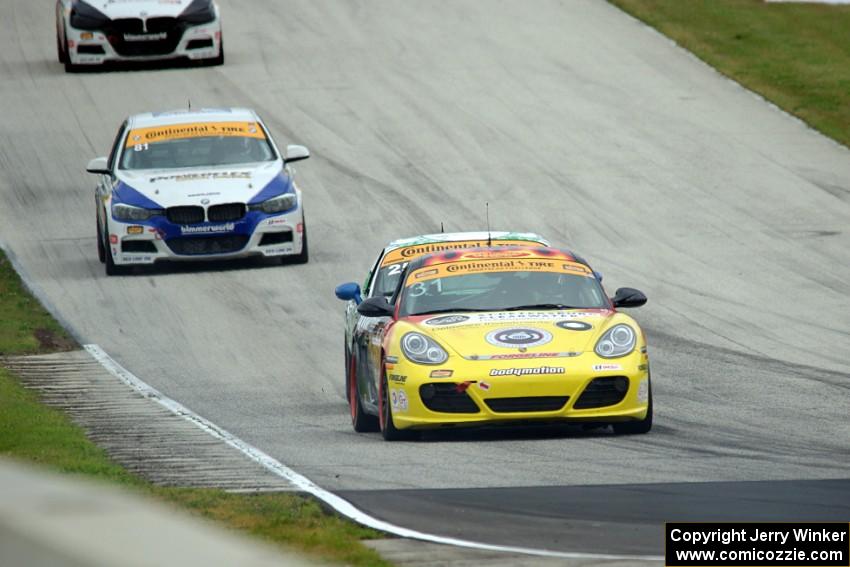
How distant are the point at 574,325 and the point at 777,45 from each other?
20567 millimetres

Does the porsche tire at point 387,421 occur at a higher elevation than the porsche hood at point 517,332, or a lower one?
lower

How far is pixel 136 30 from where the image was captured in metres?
26.9

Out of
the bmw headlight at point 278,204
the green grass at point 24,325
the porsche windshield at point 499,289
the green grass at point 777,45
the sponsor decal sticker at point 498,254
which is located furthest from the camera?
the green grass at point 777,45

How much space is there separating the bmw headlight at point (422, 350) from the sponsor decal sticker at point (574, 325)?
2.48 feet

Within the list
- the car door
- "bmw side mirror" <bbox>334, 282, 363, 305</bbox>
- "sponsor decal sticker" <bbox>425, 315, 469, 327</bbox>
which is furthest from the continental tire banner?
the car door

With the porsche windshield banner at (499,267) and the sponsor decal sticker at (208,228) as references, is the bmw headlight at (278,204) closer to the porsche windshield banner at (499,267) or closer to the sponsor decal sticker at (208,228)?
the sponsor decal sticker at (208,228)

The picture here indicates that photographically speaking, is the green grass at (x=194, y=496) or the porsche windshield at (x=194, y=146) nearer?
the green grass at (x=194, y=496)

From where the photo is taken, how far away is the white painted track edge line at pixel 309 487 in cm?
669

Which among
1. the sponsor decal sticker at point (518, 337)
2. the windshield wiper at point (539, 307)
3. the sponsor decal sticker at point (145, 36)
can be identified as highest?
the sponsor decal sticker at point (518, 337)

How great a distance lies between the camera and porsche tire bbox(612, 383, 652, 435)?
1060cm

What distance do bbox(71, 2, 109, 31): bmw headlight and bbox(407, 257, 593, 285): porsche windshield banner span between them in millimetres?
15777

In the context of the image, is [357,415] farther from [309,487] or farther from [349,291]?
[309,487]

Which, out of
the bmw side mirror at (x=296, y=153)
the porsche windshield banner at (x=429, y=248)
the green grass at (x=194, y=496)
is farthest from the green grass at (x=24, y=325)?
the porsche windshield banner at (x=429, y=248)

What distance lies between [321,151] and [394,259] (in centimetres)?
1143
